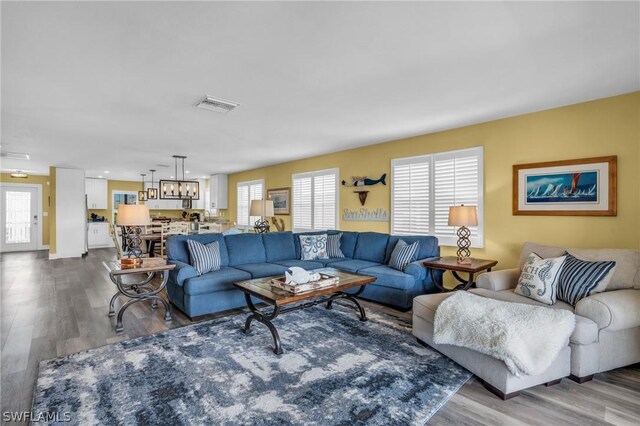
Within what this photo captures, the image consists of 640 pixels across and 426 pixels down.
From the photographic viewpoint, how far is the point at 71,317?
12.2 feet

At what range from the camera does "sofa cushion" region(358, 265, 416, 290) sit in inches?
153

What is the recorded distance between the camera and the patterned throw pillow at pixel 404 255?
421cm

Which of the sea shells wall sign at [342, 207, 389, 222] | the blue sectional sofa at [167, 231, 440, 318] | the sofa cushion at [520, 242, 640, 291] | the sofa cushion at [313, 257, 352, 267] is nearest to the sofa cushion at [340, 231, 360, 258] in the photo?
the blue sectional sofa at [167, 231, 440, 318]

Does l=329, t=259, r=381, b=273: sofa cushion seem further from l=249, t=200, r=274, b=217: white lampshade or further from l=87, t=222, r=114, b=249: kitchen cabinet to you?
l=87, t=222, r=114, b=249: kitchen cabinet

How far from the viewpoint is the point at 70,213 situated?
830 centimetres


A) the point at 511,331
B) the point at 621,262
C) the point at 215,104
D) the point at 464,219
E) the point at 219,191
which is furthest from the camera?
the point at 219,191

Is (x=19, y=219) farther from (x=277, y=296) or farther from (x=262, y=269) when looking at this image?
A: (x=277, y=296)

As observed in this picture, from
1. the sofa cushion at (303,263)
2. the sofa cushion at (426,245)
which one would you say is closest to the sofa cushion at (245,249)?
the sofa cushion at (303,263)

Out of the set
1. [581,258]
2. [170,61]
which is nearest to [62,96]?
[170,61]

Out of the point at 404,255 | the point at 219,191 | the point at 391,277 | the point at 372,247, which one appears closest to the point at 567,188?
the point at 404,255

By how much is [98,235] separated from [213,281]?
9.02 m

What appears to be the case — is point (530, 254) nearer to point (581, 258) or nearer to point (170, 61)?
point (581, 258)

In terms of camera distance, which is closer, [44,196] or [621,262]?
[621,262]

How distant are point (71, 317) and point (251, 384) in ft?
9.21
